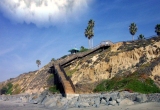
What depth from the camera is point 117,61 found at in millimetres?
46125

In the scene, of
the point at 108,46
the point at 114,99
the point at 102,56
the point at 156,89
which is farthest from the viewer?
the point at 108,46

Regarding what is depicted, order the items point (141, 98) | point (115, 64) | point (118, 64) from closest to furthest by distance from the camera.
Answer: point (141, 98) → point (118, 64) → point (115, 64)

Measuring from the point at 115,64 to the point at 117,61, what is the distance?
33.5 inches

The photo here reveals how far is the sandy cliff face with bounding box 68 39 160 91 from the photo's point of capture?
41.9 metres

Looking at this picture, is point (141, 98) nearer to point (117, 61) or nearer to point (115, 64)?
point (115, 64)

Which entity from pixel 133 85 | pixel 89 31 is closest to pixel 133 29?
pixel 89 31

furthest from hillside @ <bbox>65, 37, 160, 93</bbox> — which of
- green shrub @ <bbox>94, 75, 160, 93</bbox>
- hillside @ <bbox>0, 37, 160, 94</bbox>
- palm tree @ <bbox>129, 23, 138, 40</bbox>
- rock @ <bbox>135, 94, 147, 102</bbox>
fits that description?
palm tree @ <bbox>129, 23, 138, 40</bbox>

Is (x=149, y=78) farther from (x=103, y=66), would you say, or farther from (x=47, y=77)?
(x=47, y=77)

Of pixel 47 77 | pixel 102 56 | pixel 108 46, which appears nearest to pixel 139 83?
pixel 102 56

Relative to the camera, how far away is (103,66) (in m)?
47.2

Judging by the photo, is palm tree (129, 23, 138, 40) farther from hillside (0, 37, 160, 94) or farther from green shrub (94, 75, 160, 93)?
green shrub (94, 75, 160, 93)

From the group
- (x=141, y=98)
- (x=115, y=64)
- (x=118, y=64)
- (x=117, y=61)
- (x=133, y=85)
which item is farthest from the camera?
(x=117, y=61)

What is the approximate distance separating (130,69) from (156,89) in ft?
30.9

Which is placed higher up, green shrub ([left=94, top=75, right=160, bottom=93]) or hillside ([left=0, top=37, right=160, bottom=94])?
hillside ([left=0, top=37, right=160, bottom=94])
